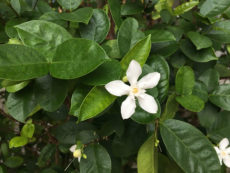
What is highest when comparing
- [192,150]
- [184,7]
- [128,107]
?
[184,7]

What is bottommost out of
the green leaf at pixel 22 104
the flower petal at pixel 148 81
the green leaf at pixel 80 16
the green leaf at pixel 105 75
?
the green leaf at pixel 22 104

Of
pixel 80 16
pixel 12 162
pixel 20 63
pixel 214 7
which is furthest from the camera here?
pixel 12 162

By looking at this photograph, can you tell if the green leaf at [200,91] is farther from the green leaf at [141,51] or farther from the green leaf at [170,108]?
the green leaf at [141,51]

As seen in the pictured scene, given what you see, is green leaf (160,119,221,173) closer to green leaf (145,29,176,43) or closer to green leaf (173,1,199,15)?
green leaf (145,29,176,43)

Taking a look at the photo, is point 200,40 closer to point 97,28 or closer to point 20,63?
point 97,28

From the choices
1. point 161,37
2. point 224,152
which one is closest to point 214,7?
point 161,37

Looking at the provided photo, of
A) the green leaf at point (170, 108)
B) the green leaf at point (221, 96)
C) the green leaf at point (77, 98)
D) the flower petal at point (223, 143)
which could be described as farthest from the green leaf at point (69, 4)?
the flower petal at point (223, 143)
